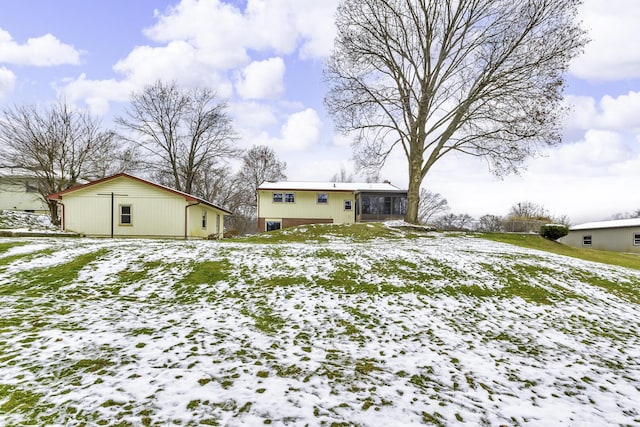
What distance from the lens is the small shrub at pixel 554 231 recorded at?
2214cm

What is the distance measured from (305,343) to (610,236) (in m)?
41.9

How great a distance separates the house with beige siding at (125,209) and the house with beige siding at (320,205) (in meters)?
10.6

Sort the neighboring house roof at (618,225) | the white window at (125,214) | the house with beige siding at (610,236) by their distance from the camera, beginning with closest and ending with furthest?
the white window at (125,214)
the house with beige siding at (610,236)
the neighboring house roof at (618,225)

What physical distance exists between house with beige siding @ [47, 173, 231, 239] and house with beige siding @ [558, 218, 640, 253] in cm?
4137

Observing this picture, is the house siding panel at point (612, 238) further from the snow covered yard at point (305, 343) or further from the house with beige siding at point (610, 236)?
the snow covered yard at point (305, 343)

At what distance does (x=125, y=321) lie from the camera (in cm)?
572

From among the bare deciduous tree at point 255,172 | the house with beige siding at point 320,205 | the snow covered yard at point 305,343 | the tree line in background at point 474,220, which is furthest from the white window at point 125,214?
the tree line in background at point 474,220

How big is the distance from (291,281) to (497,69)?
21.7 meters

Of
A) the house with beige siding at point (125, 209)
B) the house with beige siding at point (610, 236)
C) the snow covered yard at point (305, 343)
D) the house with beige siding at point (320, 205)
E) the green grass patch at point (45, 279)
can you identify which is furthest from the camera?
the house with beige siding at point (610, 236)

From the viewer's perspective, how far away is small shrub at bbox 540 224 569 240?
22141 mm

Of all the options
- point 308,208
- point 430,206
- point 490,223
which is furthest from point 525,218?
point 308,208

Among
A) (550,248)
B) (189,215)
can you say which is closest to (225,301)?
(189,215)

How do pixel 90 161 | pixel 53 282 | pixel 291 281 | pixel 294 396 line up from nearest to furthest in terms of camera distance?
pixel 294 396
pixel 53 282
pixel 291 281
pixel 90 161

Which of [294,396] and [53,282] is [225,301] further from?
[53,282]
